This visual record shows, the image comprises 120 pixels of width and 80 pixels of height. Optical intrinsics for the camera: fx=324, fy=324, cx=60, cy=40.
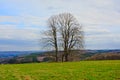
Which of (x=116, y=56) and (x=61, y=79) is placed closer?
(x=61, y=79)

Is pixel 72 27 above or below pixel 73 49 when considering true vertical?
above

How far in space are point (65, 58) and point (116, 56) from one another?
11.8m

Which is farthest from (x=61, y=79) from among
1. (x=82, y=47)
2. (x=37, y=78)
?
(x=82, y=47)

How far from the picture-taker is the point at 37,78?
2505 centimetres

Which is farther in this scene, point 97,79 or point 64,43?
point 64,43

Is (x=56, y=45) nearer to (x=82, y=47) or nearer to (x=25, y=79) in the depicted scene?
(x=82, y=47)

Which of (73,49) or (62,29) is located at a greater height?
(62,29)

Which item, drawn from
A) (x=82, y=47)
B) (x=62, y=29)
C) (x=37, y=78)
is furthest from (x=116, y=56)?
(x=37, y=78)

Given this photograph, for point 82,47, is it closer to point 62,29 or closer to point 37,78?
point 62,29

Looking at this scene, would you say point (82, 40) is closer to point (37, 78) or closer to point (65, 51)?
point (65, 51)

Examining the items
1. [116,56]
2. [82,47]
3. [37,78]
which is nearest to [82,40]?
[82,47]

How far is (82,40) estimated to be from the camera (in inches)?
2881

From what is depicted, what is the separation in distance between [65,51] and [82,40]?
459 centimetres

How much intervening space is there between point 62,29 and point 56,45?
14.8 feet
